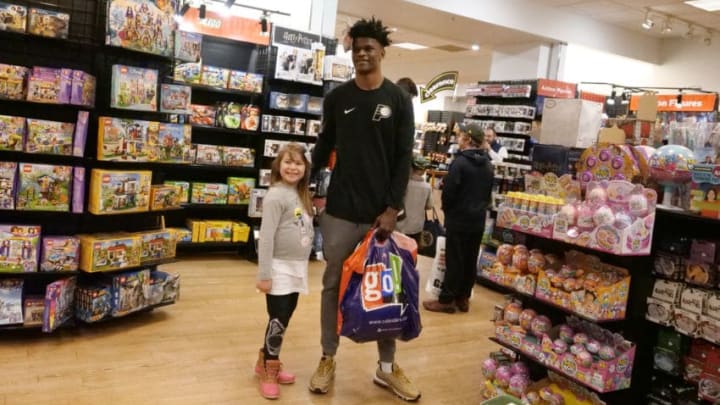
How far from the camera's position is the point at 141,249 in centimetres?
394

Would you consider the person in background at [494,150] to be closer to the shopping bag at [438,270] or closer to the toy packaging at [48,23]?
the shopping bag at [438,270]

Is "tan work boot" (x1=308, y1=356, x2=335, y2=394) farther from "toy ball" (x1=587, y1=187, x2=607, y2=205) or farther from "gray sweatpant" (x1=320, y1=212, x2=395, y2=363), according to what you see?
"toy ball" (x1=587, y1=187, x2=607, y2=205)

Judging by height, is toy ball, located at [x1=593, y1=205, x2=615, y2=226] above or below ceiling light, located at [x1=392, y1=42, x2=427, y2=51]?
below

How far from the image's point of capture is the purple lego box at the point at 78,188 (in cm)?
358

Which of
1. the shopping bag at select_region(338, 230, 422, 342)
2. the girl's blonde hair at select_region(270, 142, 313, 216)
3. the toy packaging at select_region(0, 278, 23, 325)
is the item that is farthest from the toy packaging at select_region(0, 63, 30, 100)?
the shopping bag at select_region(338, 230, 422, 342)

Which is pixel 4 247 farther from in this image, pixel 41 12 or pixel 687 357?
pixel 687 357

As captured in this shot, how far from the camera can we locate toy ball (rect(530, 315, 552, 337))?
2973 millimetres

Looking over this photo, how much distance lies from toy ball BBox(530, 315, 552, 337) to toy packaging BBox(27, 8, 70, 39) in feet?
10.2

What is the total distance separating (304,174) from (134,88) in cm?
141

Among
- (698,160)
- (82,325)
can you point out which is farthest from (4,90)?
(698,160)

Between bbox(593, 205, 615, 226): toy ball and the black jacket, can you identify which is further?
the black jacket

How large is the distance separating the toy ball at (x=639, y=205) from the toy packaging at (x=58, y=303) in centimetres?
315

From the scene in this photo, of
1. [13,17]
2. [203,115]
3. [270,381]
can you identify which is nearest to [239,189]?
[203,115]

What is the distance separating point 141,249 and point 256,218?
2338 mm
